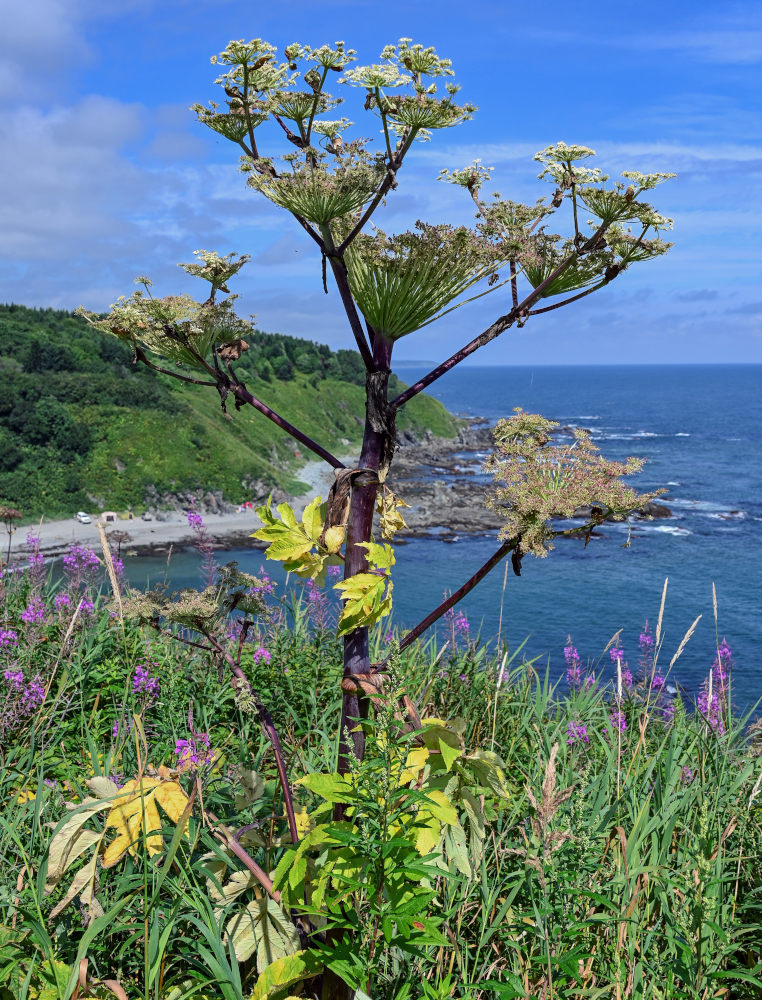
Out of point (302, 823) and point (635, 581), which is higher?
point (302, 823)

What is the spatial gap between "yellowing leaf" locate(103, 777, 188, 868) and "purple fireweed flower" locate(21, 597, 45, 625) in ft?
9.98

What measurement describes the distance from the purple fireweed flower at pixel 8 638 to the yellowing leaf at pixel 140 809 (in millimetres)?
2811

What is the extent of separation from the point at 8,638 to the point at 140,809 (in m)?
2.94

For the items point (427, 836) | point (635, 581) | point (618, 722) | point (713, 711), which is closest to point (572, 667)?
point (713, 711)

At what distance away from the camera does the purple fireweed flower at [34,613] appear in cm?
511

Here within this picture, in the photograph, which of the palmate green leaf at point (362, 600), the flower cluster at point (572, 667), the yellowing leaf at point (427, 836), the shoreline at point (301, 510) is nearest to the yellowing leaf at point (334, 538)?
the palmate green leaf at point (362, 600)

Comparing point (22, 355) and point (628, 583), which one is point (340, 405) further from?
point (628, 583)

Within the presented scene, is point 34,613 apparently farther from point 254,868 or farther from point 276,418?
point 276,418

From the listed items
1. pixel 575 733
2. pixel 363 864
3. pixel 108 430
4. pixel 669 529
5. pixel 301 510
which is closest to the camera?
pixel 363 864

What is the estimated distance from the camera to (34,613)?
17.3 feet

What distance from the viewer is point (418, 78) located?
200cm

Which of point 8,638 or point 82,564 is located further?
point 82,564

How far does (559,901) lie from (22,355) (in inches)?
2425

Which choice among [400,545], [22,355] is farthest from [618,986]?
[22,355]
